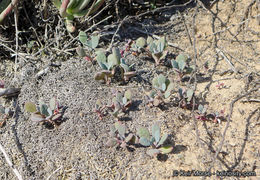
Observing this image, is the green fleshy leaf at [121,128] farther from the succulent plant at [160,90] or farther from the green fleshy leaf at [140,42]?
the green fleshy leaf at [140,42]

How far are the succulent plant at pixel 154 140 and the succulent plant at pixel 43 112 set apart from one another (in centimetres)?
49

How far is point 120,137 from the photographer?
1652mm

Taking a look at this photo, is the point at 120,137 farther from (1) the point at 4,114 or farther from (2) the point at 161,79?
(1) the point at 4,114

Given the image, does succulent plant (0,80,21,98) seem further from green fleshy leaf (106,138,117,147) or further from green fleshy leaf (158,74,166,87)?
green fleshy leaf (158,74,166,87)

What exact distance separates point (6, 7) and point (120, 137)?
4.18 feet

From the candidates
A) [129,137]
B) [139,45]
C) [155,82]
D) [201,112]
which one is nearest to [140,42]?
[139,45]

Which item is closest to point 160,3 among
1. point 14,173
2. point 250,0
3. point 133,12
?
point 133,12

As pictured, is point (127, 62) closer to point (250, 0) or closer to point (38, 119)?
point (38, 119)

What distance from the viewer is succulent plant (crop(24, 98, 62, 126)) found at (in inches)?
69.1

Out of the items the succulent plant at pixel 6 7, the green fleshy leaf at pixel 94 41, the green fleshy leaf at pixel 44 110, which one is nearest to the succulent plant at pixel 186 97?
the green fleshy leaf at pixel 94 41

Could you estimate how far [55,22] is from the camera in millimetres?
2344

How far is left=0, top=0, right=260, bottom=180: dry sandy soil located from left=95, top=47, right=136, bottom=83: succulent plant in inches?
2.7

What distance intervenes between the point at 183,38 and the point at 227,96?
2.02 feet

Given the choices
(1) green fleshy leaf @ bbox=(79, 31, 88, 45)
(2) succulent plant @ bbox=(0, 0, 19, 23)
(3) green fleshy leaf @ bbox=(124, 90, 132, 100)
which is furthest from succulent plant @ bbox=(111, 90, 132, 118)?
(2) succulent plant @ bbox=(0, 0, 19, 23)
